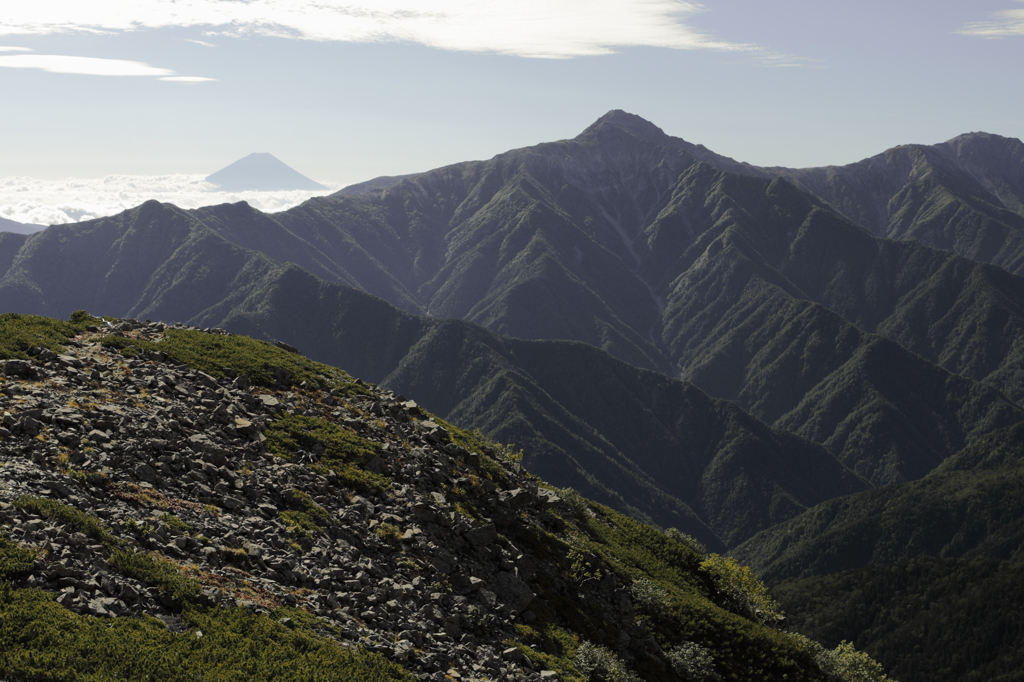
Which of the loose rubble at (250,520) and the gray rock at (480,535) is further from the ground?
the loose rubble at (250,520)

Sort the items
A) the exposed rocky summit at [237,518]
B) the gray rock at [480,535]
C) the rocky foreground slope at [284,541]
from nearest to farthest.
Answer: the rocky foreground slope at [284,541], the exposed rocky summit at [237,518], the gray rock at [480,535]

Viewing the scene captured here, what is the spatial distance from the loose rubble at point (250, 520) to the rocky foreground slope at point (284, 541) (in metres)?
0.11

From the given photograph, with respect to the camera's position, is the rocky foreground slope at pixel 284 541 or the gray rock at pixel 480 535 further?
the gray rock at pixel 480 535

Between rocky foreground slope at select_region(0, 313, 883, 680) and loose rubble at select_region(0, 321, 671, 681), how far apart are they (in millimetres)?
107

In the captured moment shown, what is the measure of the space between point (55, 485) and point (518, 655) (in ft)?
67.5

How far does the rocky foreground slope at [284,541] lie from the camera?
25.8 m

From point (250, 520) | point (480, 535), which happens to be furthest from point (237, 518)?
point (480, 535)

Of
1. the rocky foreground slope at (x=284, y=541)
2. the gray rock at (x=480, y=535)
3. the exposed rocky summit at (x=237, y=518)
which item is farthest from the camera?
the gray rock at (x=480, y=535)

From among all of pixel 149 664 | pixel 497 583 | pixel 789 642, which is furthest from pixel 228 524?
pixel 789 642

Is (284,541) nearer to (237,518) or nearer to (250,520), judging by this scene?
(250,520)

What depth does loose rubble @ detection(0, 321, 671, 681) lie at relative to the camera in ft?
93.9

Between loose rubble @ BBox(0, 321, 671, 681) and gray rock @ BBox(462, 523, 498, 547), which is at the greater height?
loose rubble @ BBox(0, 321, 671, 681)

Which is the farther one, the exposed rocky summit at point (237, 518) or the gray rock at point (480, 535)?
the gray rock at point (480, 535)

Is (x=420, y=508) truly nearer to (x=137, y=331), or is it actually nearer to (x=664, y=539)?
(x=137, y=331)
